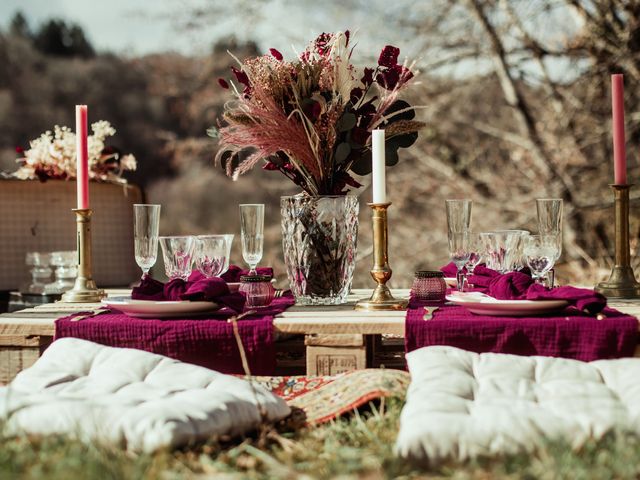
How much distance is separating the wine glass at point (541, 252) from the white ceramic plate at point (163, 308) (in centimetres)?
86

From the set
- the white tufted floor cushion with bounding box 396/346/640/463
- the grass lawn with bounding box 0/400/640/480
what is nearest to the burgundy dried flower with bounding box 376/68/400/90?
the white tufted floor cushion with bounding box 396/346/640/463

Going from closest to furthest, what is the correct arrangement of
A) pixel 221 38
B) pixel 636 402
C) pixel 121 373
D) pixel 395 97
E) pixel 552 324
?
1. pixel 636 402
2. pixel 121 373
3. pixel 552 324
4. pixel 395 97
5. pixel 221 38

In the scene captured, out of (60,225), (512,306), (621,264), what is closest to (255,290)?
(512,306)

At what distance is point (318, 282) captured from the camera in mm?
2277

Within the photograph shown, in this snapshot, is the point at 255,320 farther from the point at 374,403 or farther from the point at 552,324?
the point at 552,324

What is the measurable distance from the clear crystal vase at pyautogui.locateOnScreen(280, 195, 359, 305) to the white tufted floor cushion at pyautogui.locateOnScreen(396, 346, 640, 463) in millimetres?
499

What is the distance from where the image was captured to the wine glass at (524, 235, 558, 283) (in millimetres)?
2238

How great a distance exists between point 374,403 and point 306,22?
5.10 meters

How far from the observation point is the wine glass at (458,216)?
2.19m

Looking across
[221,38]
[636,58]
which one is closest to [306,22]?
[221,38]

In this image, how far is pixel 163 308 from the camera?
78.5 inches

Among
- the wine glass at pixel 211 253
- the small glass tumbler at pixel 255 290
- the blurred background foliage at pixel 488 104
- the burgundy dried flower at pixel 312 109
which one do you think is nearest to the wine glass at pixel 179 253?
the wine glass at pixel 211 253

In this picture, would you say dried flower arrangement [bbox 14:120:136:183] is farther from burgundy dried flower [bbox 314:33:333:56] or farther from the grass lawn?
the grass lawn

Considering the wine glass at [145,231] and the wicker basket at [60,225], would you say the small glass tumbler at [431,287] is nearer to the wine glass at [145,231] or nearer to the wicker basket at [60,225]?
the wine glass at [145,231]
